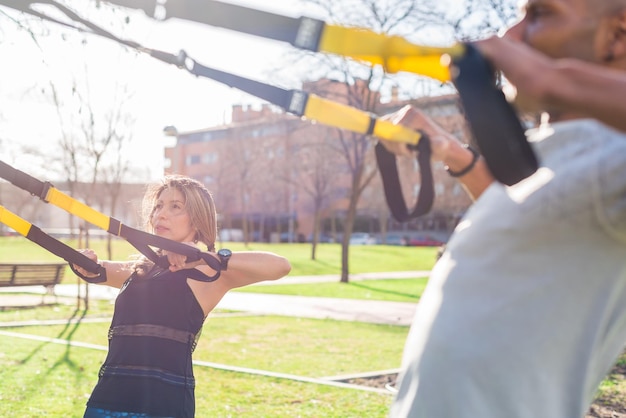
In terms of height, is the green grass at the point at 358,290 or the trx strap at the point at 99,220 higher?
the trx strap at the point at 99,220

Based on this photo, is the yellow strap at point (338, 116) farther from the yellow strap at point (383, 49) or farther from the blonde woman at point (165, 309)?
the blonde woman at point (165, 309)

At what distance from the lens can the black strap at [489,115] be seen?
1246 millimetres

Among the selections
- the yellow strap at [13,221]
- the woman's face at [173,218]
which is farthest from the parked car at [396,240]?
the yellow strap at [13,221]

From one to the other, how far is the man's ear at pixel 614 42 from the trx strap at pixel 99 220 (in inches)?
70.6

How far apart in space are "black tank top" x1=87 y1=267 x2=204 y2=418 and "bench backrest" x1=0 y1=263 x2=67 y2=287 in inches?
584

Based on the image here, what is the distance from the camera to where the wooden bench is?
55.8 feet

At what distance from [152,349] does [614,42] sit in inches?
99.2

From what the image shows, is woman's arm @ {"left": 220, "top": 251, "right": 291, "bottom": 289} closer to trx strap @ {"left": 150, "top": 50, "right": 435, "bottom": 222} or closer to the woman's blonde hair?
the woman's blonde hair

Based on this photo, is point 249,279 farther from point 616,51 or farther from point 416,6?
point 416,6

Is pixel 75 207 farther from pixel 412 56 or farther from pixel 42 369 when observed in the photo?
pixel 42 369

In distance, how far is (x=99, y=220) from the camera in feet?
9.12

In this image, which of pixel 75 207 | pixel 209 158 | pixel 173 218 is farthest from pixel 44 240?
pixel 209 158

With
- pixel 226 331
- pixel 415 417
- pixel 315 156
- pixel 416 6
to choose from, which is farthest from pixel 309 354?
pixel 315 156

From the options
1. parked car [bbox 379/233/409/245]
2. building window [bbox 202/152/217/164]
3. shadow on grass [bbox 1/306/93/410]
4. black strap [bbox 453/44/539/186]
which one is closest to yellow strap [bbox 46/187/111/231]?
black strap [bbox 453/44/539/186]
